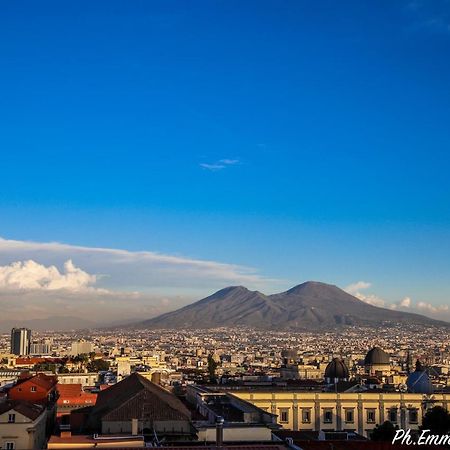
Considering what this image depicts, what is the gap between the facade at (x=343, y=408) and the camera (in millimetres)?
51094

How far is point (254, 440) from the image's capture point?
2966 cm

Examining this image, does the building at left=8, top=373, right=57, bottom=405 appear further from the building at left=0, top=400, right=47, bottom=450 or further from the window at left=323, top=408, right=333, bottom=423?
the window at left=323, top=408, right=333, bottom=423

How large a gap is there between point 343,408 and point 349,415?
62 centimetres

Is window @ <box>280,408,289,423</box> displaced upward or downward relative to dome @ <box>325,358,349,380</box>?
downward

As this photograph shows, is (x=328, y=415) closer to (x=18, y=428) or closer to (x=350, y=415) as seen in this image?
(x=350, y=415)

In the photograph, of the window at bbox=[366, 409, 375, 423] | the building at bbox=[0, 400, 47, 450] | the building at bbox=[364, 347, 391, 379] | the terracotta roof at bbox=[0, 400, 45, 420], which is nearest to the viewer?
the building at bbox=[0, 400, 47, 450]

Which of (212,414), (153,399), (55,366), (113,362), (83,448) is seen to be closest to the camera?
(83,448)

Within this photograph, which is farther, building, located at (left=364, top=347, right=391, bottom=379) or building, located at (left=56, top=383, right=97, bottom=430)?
building, located at (left=364, top=347, right=391, bottom=379)

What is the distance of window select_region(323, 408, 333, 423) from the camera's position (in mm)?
51691

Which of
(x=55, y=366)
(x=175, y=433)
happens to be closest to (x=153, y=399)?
(x=175, y=433)

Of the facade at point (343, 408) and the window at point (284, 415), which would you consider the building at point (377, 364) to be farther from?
the window at point (284, 415)

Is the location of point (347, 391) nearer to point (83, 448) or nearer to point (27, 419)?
point (27, 419)

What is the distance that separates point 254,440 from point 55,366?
237 ft

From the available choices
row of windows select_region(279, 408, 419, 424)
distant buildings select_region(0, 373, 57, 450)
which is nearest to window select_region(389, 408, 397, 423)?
→ row of windows select_region(279, 408, 419, 424)
